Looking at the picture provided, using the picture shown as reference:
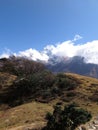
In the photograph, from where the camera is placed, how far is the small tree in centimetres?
3534

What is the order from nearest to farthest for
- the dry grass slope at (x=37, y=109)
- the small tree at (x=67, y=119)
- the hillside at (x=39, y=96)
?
1. the small tree at (x=67, y=119)
2. the dry grass slope at (x=37, y=109)
3. the hillside at (x=39, y=96)

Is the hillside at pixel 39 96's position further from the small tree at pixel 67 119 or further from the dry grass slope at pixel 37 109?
the small tree at pixel 67 119

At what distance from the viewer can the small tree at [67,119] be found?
1391 inches

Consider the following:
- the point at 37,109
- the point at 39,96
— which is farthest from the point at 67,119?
the point at 39,96

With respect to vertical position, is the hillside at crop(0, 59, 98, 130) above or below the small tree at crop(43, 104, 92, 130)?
above

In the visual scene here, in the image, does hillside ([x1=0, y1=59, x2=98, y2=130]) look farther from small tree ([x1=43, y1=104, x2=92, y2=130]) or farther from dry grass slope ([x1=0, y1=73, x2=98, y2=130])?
small tree ([x1=43, y1=104, x2=92, y2=130])

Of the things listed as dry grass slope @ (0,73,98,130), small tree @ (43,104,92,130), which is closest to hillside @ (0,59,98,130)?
dry grass slope @ (0,73,98,130)

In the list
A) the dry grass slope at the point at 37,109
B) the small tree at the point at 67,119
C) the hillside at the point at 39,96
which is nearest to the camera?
the small tree at the point at 67,119

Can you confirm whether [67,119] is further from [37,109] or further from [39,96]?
[39,96]

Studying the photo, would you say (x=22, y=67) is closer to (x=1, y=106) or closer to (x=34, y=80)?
(x=34, y=80)

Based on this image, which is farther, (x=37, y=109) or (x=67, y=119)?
(x=37, y=109)

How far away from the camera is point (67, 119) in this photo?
35.4 metres

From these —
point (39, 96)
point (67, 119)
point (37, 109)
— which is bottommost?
point (67, 119)

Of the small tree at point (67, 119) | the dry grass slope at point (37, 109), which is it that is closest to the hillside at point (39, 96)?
the dry grass slope at point (37, 109)
